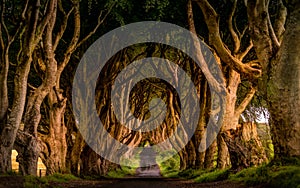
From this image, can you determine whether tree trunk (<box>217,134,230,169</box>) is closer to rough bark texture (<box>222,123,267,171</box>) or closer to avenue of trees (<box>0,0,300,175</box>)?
avenue of trees (<box>0,0,300,175</box>)

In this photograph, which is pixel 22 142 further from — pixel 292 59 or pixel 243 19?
pixel 243 19

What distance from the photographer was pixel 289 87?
10711mm

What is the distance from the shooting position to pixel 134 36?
900 inches

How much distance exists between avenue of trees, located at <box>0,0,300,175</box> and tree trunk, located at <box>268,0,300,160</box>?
25 mm

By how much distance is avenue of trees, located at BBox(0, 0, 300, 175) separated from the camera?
11.0 metres

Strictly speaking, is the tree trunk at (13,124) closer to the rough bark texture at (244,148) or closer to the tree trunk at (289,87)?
the rough bark texture at (244,148)

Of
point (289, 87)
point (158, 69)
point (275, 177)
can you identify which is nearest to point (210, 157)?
point (158, 69)

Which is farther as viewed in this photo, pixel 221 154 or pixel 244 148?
pixel 221 154

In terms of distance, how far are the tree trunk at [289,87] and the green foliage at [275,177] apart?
2.10 ft

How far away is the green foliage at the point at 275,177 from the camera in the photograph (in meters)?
9.22

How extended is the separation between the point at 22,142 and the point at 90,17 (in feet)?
30.1

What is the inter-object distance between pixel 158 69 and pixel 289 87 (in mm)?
16806

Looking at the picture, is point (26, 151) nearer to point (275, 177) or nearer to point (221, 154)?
point (275, 177)

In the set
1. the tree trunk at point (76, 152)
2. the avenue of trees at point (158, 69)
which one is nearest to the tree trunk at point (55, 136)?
the avenue of trees at point (158, 69)
